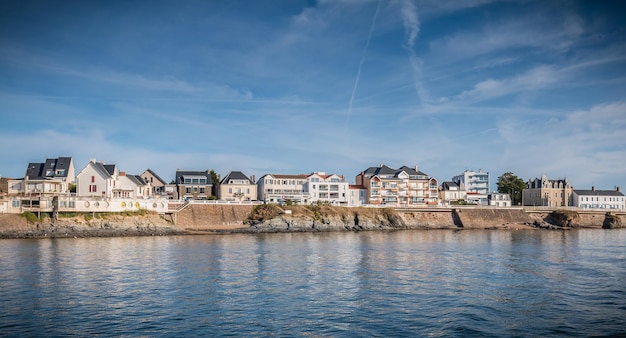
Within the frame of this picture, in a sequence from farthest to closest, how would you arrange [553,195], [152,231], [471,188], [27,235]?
[471,188] < [553,195] < [152,231] < [27,235]

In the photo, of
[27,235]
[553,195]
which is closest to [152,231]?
[27,235]

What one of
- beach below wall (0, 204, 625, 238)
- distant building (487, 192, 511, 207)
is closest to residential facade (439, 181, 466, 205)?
distant building (487, 192, 511, 207)

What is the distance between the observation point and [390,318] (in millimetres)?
24953

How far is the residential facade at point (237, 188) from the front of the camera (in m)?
100

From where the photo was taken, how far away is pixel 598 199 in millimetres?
131625

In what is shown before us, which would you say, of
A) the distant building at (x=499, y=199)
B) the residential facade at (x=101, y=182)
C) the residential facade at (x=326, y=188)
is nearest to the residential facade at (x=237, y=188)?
the residential facade at (x=326, y=188)

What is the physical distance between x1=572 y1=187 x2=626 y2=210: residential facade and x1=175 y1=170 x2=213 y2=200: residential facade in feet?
320

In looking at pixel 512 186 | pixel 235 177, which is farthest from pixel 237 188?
pixel 512 186

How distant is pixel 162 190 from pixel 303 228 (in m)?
35.5

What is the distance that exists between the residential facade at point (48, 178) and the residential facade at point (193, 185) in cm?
2040

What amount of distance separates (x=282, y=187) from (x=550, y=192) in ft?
245

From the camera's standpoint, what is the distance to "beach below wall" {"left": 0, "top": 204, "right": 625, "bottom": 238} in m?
71.6

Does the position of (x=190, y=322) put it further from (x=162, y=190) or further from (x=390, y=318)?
(x=162, y=190)

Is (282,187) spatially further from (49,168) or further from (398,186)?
(49,168)
